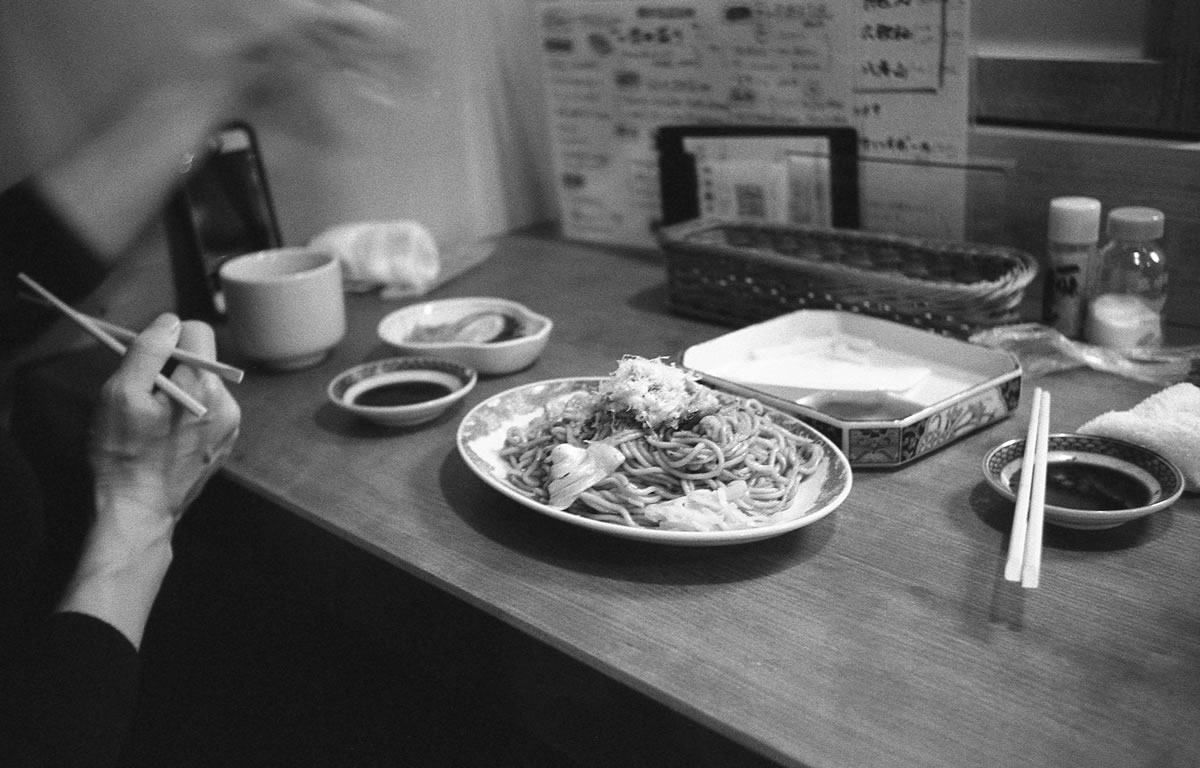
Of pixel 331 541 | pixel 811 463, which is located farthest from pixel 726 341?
pixel 331 541

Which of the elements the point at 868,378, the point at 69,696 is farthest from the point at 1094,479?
the point at 69,696

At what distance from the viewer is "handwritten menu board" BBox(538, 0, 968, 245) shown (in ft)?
5.43

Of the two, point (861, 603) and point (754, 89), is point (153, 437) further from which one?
point (754, 89)

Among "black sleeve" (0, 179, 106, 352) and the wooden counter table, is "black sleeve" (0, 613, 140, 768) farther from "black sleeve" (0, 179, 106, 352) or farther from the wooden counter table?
"black sleeve" (0, 179, 106, 352)

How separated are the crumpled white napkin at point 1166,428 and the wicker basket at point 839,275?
286 millimetres

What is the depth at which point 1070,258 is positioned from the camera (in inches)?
56.7

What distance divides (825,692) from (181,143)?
1116mm

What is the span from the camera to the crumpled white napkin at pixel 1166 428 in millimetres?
1052

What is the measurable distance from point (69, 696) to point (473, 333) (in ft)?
2.52

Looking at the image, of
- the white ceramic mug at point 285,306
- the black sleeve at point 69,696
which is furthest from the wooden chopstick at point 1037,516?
the white ceramic mug at point 285,306

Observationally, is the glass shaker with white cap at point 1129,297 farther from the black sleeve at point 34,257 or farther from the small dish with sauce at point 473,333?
the black sleeve at point 34,257

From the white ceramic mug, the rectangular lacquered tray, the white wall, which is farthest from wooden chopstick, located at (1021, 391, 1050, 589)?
the white wall

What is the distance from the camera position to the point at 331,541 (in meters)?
1.17

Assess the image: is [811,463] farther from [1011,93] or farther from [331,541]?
[1011,93]
